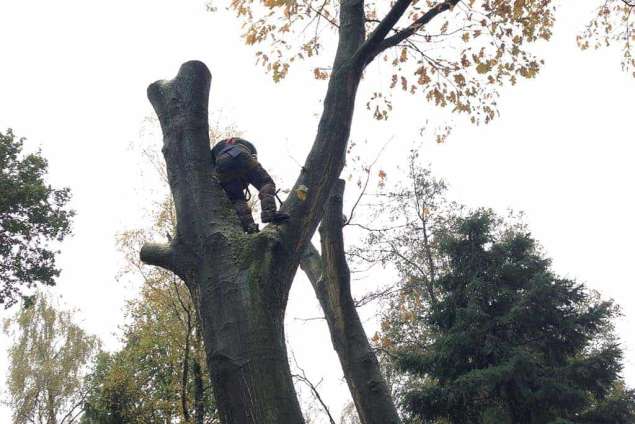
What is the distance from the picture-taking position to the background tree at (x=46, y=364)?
26.9 metres

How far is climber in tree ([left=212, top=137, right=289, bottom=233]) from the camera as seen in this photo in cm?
337

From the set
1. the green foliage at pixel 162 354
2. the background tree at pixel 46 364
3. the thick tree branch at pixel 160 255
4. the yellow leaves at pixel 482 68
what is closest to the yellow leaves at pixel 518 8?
the yellow leaves at pixel 482 68

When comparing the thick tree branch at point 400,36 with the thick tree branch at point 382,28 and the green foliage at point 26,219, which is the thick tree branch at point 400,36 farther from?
Result: the green foliage at point 26,219

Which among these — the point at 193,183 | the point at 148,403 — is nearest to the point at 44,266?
the point at 148,403

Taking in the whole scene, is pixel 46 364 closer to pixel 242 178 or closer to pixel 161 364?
pixel 161 364

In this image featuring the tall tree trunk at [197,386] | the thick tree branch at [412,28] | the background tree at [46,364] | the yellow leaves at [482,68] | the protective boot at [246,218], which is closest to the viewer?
the protective boot at [246,218]

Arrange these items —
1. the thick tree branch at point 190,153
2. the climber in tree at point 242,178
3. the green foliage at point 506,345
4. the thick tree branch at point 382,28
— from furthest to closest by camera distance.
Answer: the green foliage at point 506,345, the thick tree branch at point 382,28, the climber in tree at point 242,178, the thick tree branch at point 190,153

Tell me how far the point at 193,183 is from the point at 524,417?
10.8 metres

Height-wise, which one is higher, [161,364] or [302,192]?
[161,364]

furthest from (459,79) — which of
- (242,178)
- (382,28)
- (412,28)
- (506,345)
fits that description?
(506,345)

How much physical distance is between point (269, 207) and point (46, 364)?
97.3 feet

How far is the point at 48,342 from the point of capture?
Result: 28.8 metres

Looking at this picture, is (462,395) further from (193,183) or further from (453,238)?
(193,183)

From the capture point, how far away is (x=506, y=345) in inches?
461
